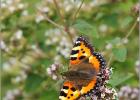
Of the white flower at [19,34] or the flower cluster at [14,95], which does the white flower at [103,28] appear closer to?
the white flower at [19,34]

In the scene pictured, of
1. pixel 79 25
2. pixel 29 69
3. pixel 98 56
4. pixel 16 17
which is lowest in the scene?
pixel 98 56

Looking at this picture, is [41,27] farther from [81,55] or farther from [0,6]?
[81,55]

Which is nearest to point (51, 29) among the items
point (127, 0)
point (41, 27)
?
point (41, 27)

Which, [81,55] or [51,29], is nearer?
[81,55]

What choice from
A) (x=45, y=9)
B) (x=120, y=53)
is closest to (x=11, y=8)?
(x=45, y=9)

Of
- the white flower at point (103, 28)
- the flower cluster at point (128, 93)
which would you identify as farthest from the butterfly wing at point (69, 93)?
the white flower at point (103, 28)

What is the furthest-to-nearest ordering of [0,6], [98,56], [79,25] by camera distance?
[0,6]
[79,25]
[98,56]

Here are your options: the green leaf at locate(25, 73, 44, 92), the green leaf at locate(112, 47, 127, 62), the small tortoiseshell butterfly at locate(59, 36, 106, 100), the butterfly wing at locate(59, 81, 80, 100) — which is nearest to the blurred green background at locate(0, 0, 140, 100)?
the green leaf at locate(25, 73, 44, 92)
